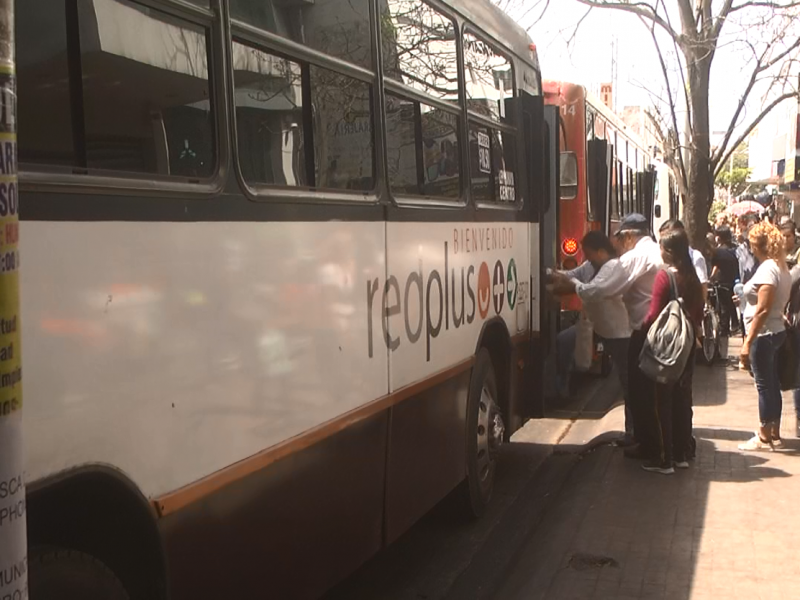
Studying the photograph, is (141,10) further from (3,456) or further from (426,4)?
(426,4)

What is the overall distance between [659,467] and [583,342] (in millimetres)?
4011

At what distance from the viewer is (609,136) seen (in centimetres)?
1397

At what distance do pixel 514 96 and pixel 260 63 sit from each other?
3.93 metres

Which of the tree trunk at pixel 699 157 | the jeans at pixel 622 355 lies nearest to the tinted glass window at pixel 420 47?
the jeans at pixel 622 355

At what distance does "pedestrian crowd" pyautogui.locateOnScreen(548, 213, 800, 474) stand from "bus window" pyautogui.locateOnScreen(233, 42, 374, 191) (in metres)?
3.42

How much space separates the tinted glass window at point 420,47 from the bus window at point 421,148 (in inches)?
5.1

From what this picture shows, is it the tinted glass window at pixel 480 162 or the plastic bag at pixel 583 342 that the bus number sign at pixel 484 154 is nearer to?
the tinted glass window at pixel 480 162

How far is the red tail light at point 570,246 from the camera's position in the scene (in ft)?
37.8

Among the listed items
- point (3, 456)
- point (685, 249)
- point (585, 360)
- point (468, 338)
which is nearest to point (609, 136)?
point (585, 360)

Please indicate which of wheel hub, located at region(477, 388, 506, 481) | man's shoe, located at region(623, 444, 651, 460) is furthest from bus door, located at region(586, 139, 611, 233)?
wheel hub, located at region(477, 388, 506, 481)

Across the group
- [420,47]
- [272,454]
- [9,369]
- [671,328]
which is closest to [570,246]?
[671,328]

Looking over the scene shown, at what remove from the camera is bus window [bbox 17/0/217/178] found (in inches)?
101

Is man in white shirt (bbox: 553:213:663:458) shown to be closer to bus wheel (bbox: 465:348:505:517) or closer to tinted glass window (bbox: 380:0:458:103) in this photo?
bus wheel (bbox: 465:348:505:517)

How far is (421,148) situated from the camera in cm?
531
